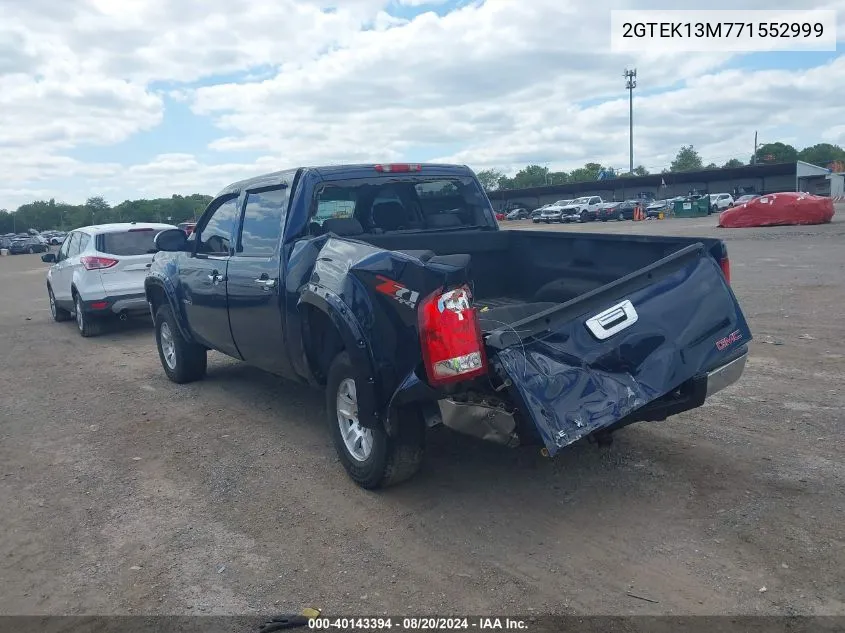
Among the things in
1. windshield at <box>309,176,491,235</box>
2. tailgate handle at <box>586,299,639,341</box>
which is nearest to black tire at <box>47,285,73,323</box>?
windshield at <box>309,176,491,235</box>

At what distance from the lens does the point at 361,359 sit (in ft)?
14.4

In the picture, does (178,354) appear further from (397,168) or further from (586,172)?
(586,172)

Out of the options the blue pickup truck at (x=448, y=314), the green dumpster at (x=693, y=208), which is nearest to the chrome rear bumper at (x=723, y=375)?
the blue pickup truck at (x=448, y=314)

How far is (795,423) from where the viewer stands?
5648 mm

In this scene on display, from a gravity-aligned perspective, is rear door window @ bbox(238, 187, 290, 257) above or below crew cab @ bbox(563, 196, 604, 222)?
above

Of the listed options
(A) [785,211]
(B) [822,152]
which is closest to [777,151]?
(B) [822,152]

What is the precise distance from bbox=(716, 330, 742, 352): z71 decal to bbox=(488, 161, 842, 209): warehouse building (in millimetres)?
57550

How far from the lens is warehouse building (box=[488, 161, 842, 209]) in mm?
57594

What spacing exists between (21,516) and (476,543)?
2.92 metres

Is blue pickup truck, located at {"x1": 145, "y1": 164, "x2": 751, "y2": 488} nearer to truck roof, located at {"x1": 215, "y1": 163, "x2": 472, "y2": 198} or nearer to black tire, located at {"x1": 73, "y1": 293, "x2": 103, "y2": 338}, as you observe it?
truck roof, located at {"x1": 215, "y1": 163, "x2": 472, "y2": 198}

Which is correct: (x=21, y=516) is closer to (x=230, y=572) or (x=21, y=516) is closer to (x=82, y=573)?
(x=82, y=573)

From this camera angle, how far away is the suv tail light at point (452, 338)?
387cm

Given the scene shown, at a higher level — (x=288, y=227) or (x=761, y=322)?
(x=288, y=227)

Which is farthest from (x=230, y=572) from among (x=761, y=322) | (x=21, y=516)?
(x=761, y=322)
